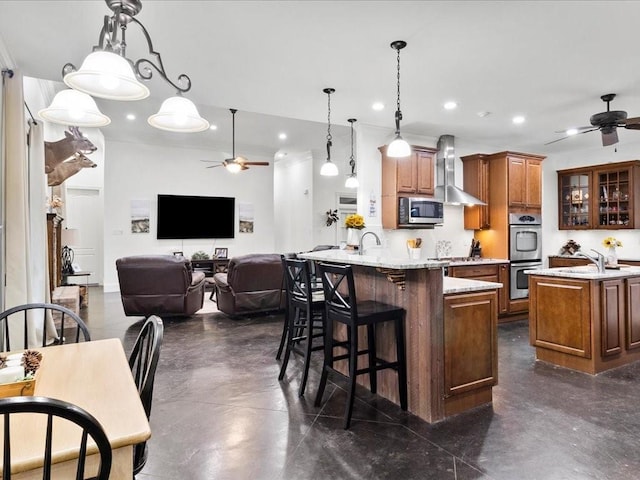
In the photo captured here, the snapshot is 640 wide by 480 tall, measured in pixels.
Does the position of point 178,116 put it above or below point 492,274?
above

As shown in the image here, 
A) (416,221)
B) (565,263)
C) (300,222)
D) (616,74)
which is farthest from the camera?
(300,222)

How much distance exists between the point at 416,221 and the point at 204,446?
4.00m

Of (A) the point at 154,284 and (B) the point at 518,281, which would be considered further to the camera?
(B) the point at 518,281

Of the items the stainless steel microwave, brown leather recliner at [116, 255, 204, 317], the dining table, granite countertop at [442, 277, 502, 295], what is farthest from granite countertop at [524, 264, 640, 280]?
brown leather recliner at [116, 255, 204, 317]

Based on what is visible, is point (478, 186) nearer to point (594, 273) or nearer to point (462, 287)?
point (594, 273)

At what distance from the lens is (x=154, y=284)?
16.9ft

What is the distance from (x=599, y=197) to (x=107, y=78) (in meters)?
7.61

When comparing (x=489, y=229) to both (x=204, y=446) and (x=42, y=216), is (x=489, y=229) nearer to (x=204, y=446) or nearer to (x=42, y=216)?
(x=204, y=446)

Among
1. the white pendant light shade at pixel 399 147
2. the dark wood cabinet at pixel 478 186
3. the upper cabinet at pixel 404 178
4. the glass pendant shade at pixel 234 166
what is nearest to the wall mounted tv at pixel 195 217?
the glass pendant shade at pixel 234 166

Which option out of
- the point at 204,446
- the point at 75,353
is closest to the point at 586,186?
the point at 204,446

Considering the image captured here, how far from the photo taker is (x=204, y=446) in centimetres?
227

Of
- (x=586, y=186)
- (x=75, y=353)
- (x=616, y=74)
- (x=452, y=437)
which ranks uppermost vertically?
(x=616, y=74)

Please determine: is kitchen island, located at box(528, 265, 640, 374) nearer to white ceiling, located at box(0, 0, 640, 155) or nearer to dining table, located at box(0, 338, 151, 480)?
white ceiling, located at box(0, 0, 640, 155)

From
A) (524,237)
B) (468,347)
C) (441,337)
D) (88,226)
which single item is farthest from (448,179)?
(88,226)
